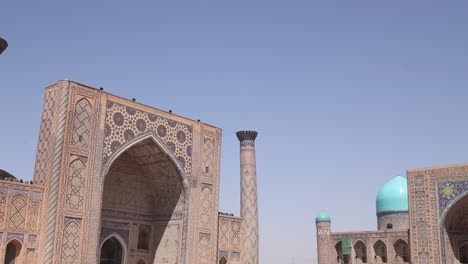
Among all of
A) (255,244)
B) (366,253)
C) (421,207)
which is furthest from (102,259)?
(366,253)

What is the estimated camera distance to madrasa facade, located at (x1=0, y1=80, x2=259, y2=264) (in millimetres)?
12922

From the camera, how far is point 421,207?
18.5 metres

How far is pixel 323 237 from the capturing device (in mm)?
29484

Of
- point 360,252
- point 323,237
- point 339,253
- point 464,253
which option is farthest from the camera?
point 323,237

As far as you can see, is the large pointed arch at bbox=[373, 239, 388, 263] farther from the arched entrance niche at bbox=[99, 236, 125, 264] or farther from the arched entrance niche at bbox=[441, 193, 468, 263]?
the arched entrance niche at bbox=[99, 236, 125, 264]

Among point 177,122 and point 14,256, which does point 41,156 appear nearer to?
point 14,256

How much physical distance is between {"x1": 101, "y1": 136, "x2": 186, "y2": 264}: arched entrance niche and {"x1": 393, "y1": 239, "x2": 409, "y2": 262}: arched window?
1336 centimetres

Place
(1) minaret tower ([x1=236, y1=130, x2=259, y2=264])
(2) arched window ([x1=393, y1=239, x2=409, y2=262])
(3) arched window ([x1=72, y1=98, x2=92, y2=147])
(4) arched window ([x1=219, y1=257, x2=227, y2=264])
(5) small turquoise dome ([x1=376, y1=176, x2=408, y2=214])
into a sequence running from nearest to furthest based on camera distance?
1. (3) arched window ([x1=72, y1=98, x2=92, y2=147])
2. (4) arched window ([x1=219, y1=257, x2=227, y2=264])
3. (1) minaret tower ([x1=236, y1=130, x2=259, y2=264])
4. (2) arched window ([x1=393, y1=239, x2=409, y2=262])
5. (5) small turquoise dome ([x1=376, y1=176, x2=408, y2=214])

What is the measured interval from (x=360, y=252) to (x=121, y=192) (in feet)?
49.7

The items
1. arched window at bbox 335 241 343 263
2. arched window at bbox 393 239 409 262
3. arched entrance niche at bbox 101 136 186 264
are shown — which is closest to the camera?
arched entrance niche at bbox 101 136 186 264

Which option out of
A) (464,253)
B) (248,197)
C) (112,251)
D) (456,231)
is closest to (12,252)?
(112,251)

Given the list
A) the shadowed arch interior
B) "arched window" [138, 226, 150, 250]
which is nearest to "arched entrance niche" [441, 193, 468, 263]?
the shadowed arch interior

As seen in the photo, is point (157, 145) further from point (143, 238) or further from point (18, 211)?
point (18, 211)

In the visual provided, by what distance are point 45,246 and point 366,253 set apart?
1841 cm
